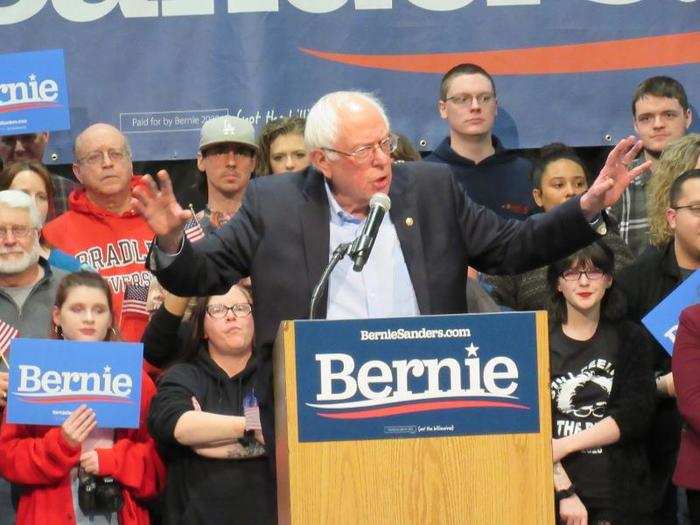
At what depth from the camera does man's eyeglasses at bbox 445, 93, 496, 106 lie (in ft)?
21.5

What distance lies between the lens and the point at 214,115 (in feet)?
22.4

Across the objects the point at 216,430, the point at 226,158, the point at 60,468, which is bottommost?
the point at 60,468

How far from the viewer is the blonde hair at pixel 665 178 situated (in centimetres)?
593

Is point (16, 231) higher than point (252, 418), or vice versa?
point (16, 231)

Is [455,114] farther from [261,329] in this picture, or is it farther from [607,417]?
[261,329]

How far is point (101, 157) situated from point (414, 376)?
133 inches

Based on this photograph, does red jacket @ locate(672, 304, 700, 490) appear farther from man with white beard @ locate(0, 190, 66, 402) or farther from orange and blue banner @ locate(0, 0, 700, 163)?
man with white beard @ locate(0, 190, 66, 402)

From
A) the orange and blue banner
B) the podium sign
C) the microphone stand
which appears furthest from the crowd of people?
the podium sign

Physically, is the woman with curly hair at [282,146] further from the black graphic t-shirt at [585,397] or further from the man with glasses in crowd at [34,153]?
the black graphic t-shirt at [585,397]

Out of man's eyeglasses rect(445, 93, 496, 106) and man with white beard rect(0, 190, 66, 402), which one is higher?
man's eyeglasses rect(445, 93, 496, 106)

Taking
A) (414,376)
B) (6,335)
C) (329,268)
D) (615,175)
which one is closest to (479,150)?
(6,335)

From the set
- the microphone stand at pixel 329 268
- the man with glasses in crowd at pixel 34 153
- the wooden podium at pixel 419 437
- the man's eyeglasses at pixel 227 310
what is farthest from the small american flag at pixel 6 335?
the wooden podium at pixel 419 437

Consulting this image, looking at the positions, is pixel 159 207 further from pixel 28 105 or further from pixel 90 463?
pixel 28 105

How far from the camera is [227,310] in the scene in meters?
5.53
